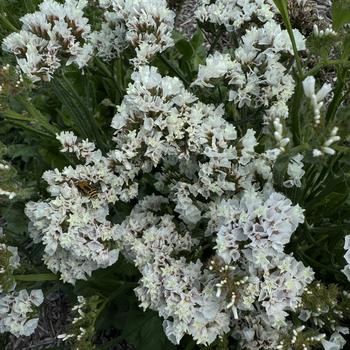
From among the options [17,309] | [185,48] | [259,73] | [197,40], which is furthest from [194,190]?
[197,40]

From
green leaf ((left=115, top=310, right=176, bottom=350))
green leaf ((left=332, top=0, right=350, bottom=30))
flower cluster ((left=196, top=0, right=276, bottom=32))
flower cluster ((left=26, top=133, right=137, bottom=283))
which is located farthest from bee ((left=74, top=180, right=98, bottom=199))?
green leaf ((left=332, top=0, right=350, bottom=30))

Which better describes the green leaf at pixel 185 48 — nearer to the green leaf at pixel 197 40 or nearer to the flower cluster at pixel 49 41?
the green leaf at pixel 197 40

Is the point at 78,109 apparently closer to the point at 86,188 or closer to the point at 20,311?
the point at 86,188

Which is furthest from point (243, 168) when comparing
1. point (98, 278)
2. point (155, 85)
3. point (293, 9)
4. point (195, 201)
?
point (293, 9)

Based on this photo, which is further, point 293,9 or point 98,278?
point 293,9

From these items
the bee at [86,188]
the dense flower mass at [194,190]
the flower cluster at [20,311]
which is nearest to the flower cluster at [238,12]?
the dense flower mass at [194,190]

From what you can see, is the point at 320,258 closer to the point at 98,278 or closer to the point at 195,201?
the point at 195,201

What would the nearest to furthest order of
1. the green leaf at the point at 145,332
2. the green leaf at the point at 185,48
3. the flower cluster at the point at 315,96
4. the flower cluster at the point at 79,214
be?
the flower cluster at the point at 315,96, the flower cluster at the point at 79,214, the green leaf at the point at 145,332, the green leaf at the point at 185,48
